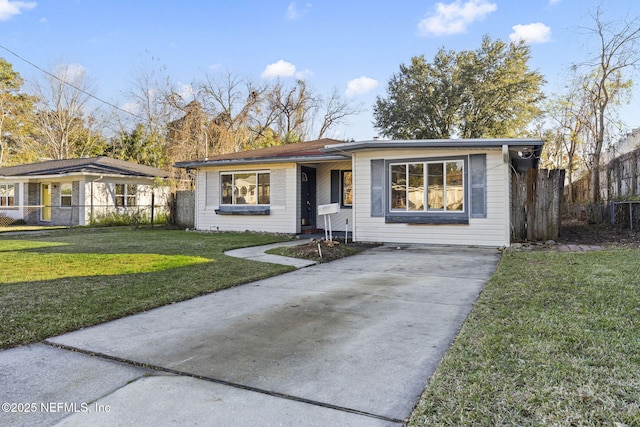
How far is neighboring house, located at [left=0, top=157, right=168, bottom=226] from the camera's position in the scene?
1816cm

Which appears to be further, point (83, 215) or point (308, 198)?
point (83, 215)

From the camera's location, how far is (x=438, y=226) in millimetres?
10195

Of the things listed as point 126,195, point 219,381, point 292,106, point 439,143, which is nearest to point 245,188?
point 439,143

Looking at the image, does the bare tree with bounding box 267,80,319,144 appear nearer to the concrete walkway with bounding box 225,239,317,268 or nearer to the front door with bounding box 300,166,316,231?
the front door with bounding box 300,166,316,231

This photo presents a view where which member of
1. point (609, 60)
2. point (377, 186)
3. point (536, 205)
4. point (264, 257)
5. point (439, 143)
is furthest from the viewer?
point (609, 60)

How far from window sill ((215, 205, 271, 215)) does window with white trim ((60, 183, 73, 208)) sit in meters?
9.63

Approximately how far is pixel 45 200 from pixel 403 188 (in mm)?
19153

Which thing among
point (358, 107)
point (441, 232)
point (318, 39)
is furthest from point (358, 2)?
point (358, 107)

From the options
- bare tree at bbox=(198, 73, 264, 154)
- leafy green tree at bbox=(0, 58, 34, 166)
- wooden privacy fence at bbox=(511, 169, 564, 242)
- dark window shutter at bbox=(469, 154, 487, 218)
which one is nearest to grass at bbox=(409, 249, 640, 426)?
dark window shutter at bbox=(469, 154, 487, 218)

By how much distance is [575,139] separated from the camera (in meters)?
20.0

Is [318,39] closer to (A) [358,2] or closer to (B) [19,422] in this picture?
(A) [358,2]

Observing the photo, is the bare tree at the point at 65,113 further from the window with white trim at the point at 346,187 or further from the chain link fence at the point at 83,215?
the window with white trim at the point at 346,187

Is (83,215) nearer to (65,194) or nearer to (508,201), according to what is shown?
(65,194)

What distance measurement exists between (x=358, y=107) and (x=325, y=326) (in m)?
29.7
